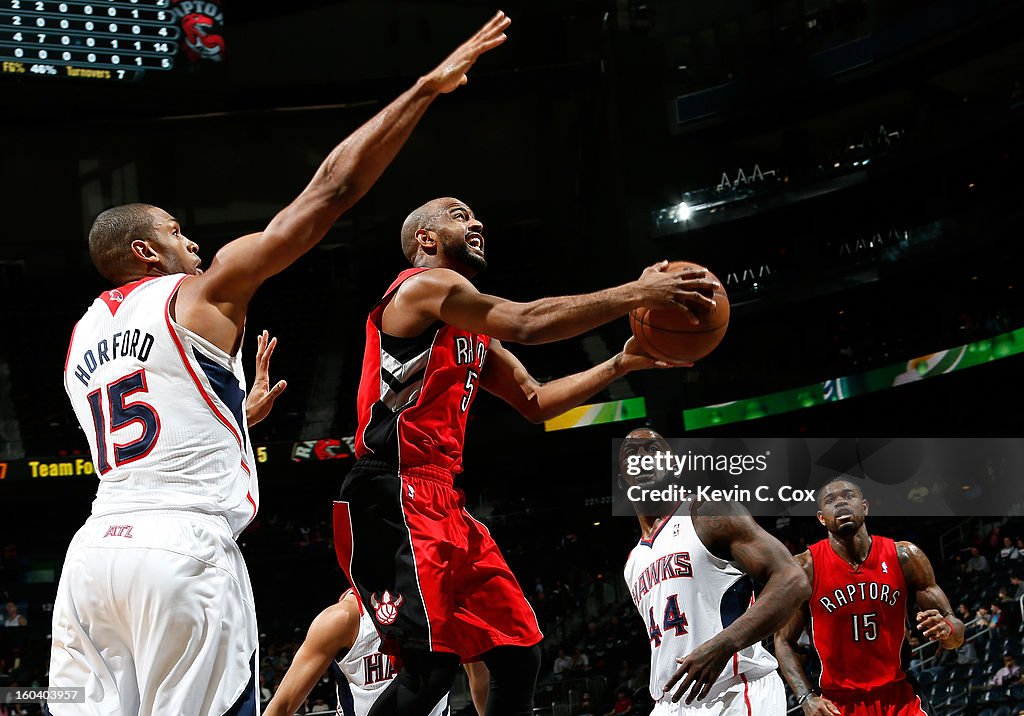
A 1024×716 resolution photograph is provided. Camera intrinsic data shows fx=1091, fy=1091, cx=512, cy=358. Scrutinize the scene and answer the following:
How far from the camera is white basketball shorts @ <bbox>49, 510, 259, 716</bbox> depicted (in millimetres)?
2777

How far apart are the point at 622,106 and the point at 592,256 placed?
10.7 ft

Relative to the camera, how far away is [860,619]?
6453mm

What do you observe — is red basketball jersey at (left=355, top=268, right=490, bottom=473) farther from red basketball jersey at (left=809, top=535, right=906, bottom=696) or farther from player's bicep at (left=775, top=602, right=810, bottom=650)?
red basketball jersey at (left=809, top=535, right=906, bottom=696)

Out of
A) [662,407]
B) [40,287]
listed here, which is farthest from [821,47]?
[40,287]

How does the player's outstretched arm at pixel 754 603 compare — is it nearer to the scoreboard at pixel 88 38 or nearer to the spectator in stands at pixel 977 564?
the spectator in stands at pixel 977 564

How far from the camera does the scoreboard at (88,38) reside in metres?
16.5

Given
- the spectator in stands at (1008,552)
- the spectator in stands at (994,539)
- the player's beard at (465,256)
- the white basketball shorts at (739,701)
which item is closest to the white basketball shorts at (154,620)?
the player's beard at (465,256)

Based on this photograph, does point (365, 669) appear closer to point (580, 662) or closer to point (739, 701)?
point (739, 701)

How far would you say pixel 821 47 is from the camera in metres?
21.7

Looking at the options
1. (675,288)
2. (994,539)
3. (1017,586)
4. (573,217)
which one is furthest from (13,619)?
(675,288)

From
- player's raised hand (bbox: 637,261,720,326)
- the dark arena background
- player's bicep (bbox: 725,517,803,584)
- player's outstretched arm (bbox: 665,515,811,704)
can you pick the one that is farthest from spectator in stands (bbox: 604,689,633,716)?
player's raised hand (bbox: 637,261,720,326)

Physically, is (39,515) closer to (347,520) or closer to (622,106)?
(622,106)

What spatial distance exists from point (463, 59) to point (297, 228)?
77 cm

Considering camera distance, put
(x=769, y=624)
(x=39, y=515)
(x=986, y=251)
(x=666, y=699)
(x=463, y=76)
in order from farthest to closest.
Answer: (x=39, y=515) < (x=986, y=251) < (x=666, y=699) < (x=769, y=624) < (x=463, y=76)
